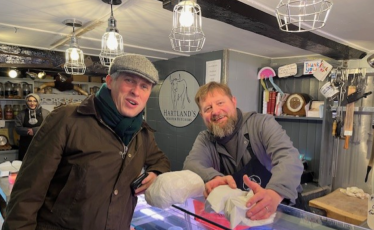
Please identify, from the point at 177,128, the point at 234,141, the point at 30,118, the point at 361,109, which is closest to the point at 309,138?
the point at 361,109

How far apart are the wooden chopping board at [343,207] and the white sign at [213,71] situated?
1.91 m

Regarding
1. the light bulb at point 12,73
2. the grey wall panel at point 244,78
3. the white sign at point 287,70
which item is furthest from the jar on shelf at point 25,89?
the white sign at point 287,70

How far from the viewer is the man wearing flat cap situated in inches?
38.8

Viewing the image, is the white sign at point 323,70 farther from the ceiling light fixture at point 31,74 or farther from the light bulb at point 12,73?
the light bulb at point 12,73

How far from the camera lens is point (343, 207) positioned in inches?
102

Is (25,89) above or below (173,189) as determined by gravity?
above

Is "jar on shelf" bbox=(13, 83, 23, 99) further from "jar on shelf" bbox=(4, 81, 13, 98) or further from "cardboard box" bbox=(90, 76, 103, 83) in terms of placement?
"cardboard box" bbox=(90, 76, 103, 83)

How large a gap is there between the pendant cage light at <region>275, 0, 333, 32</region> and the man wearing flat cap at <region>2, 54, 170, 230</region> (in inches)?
24.6

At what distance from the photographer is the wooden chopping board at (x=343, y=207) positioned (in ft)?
7.83

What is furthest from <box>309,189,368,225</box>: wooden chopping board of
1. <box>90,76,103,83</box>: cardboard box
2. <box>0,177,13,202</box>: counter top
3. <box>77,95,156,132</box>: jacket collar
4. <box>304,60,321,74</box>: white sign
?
<box>90,76,103,83</box>: cardboard box

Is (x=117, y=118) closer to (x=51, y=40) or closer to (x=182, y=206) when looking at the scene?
(x=182, y=206)

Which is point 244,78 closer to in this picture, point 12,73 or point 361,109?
point 361,109

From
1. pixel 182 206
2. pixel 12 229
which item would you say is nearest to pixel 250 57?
pixel 182 206

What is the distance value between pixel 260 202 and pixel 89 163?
2.23 feet
